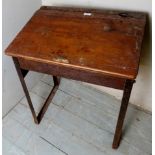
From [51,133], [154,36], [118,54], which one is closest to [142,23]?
[154,36]

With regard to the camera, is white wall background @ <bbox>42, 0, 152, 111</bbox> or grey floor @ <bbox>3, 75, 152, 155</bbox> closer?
white wall background @ <bbox>42, 0, 152, 111</bbox>

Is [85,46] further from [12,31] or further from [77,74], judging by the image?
[12,31]

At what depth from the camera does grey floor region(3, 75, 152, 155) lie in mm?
1337

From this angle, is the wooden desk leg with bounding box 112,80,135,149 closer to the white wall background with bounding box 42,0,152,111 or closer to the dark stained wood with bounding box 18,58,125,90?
the dark stained wood with bounding box 18,58,125,90

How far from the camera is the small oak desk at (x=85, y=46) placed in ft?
2.99

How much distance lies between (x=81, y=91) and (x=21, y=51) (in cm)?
68

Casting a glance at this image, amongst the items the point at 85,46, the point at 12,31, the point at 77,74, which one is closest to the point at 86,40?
the point at 85,46

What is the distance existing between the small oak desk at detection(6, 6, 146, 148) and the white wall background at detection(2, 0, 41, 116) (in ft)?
0.58

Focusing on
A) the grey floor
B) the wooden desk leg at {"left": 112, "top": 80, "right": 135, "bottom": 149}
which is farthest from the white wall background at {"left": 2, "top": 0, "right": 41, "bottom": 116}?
the wooden desk leg at {"left": 112, "top": 80, "right": 135, "bottom": 149}

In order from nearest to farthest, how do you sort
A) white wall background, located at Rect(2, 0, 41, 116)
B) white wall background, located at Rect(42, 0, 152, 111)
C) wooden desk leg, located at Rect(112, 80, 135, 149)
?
wooden desk leg, located at Rect(112, 80, 135, 149), white wall background, located at Rect(42, 0, 152, 111), white wall background, located at Rect(2, 0, 41, 116)

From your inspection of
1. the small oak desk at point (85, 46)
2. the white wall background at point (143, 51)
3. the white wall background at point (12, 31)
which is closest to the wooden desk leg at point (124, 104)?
the small oak desk at point (85, 46)

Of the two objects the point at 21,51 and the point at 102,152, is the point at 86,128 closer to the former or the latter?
the point at 102,152

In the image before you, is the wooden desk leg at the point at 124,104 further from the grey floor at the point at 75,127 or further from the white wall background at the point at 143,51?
the white wall background at the point at 143,51

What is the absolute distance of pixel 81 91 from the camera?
1.62 m
